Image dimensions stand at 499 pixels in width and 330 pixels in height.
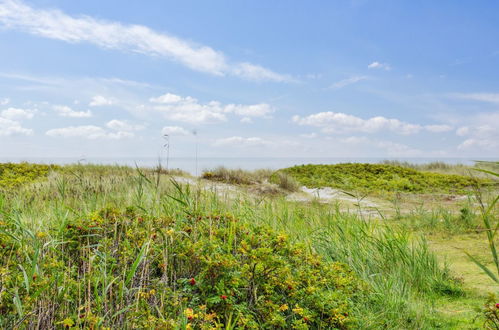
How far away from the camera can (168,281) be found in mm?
2953

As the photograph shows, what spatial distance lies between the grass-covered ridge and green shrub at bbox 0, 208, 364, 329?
12413 millimetres

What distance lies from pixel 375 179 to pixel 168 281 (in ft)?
56.9

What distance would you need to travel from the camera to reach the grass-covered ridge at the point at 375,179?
55.0 ft

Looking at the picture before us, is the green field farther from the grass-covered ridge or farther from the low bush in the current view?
the grass-covered ridge

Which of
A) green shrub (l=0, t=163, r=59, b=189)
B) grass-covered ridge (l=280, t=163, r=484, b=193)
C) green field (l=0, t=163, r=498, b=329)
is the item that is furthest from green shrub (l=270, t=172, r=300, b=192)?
green field (l=0, t=163, r=498, b=329)

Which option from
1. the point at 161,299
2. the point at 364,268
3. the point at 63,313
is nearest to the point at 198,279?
the point at 161,299

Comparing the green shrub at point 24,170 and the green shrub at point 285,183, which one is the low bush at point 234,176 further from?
the green shrub at point 24,170

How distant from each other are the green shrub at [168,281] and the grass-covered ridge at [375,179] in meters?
12.4

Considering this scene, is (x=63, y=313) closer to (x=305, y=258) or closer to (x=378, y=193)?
(x=305, y=258)

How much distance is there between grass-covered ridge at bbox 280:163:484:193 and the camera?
16.8 metres

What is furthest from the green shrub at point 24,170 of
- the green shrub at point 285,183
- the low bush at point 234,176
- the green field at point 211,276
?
the green field at point 211,276

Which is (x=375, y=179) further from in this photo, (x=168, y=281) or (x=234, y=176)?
(x=168, y=281)

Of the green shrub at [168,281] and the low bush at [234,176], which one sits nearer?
the green shrub at [168,281]

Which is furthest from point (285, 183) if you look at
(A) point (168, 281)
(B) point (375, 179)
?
(A) point (168, 281)
